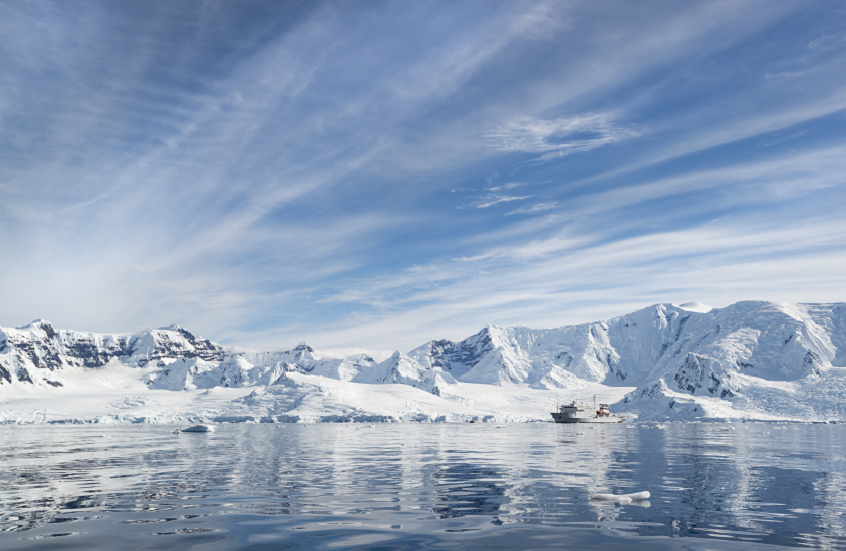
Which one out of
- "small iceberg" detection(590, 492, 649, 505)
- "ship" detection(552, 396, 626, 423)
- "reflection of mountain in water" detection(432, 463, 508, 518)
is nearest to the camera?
"reflection of mountain in water" detection(432, 463, 508, 518)

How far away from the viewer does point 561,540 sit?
42.4 ft

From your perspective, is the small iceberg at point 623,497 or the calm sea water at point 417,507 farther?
the small iceberg at point 623,497

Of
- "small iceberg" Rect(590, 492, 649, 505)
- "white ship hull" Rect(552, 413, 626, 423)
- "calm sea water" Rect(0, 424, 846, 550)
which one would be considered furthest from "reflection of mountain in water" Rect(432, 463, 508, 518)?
"white ship hull" Rect(552, 413, 626, 423)

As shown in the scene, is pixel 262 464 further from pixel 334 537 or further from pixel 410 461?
pixel 334 537

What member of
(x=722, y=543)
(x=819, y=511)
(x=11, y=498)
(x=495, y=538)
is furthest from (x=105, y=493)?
(x=819, y=511)

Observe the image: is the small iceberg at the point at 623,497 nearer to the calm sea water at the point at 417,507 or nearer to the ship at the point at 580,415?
the calm sea water at the point at 417,507

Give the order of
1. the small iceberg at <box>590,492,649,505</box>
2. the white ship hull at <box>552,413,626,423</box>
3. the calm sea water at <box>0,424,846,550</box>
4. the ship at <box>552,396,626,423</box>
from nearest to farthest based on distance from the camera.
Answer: the calm sea water at <box>0,424,846,550</box>
the small iceberg at <box>590,492,649,505</box>
the white ship hull at <box>552,413,626,423</box>
the ship at <box>552,396,626,423</box>

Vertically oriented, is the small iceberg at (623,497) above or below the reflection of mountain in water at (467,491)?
above

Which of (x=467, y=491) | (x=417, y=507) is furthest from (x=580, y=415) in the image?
(x=417, y=507)

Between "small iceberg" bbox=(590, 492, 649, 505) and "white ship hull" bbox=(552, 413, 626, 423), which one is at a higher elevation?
"small iceberg" bbox=(590, 492, 649, 505)

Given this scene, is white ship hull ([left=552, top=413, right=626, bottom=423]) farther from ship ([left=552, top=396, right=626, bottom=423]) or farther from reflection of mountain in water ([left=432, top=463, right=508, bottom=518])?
reflection of mountain in water ([left=432, top=463, right=508, bottom=518])

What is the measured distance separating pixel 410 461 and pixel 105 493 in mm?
19299

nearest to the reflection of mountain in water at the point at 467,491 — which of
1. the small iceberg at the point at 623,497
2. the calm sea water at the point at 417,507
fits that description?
the calm sea water at the point at 417,507

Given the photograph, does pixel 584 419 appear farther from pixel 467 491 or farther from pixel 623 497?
pixel 623 497
